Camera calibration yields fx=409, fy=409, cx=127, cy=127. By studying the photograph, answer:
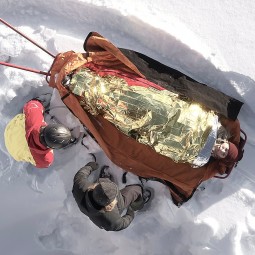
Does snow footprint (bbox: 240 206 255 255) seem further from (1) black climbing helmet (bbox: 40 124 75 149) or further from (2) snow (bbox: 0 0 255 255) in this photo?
(1) black climbing helmet (bbox: 40 124 75 149)

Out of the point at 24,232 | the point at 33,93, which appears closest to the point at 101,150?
the point at 33,93

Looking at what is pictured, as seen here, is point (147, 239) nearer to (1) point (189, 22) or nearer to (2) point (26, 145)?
(2) point (26, 145)

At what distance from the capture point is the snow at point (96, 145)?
2516 millimetres

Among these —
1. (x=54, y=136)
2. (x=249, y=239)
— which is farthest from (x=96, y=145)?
(x=249, y=239)

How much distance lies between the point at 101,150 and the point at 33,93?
0.59 metres

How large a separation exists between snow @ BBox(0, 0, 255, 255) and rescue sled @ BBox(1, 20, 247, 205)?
14cm

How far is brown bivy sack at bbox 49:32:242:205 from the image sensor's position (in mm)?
2400

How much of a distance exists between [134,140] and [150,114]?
22 cm

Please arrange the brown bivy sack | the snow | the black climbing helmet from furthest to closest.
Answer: the snow < the brown bivy sack < the black climbing helmet

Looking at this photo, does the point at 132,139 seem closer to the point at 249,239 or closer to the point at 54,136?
the point at 54,136

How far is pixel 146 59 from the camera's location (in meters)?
2.51

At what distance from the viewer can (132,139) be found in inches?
95.1

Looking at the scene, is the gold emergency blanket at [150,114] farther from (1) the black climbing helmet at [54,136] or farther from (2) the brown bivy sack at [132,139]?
(1) the black climbing helmet at [54,136]

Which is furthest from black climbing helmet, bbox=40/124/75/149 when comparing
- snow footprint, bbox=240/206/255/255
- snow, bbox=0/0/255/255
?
snow footprint, bbox=240/206/255/255
